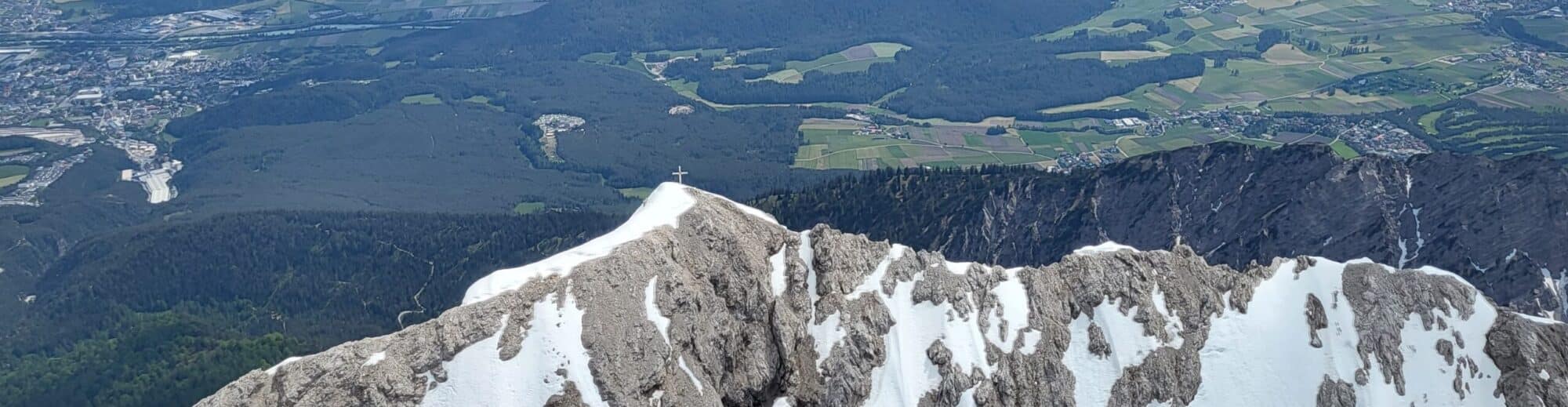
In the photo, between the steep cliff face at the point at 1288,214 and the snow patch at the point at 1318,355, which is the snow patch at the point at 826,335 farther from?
the steep cliff face at the point at 1288,214

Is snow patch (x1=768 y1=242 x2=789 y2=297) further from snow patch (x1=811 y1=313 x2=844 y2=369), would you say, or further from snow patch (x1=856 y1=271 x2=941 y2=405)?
snow patch (x1=856 y1=271 x2=941 y2=405)

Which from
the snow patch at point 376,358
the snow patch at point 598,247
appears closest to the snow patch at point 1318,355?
the snow patch at point 598,247

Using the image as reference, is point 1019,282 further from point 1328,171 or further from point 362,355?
point 1328,171

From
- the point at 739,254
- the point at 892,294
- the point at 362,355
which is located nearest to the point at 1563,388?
the point at 892,294

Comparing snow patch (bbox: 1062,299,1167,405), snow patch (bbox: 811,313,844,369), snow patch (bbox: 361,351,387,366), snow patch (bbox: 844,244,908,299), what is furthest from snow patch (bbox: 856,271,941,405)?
snow patch (bbox: 361,351,387,366)

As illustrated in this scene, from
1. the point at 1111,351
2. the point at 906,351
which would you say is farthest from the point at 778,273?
the point at 1111,351

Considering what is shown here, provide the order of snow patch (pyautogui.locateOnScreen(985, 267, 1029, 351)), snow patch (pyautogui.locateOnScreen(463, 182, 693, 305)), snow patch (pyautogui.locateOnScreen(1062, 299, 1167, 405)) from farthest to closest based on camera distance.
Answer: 1. snow patch (pyautogui.locateOnScreen(985, 267, 1029, 351))
2. snow patch (pyautogui.locateOnScreen(1062, 299, 1167, 405))
3. snow patch (pyautogui.locateOnScreen(463, 182, 693, 305))

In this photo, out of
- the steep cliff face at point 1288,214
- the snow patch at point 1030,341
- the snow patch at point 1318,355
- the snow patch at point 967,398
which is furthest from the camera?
the steep cliff face at point 1288,214
